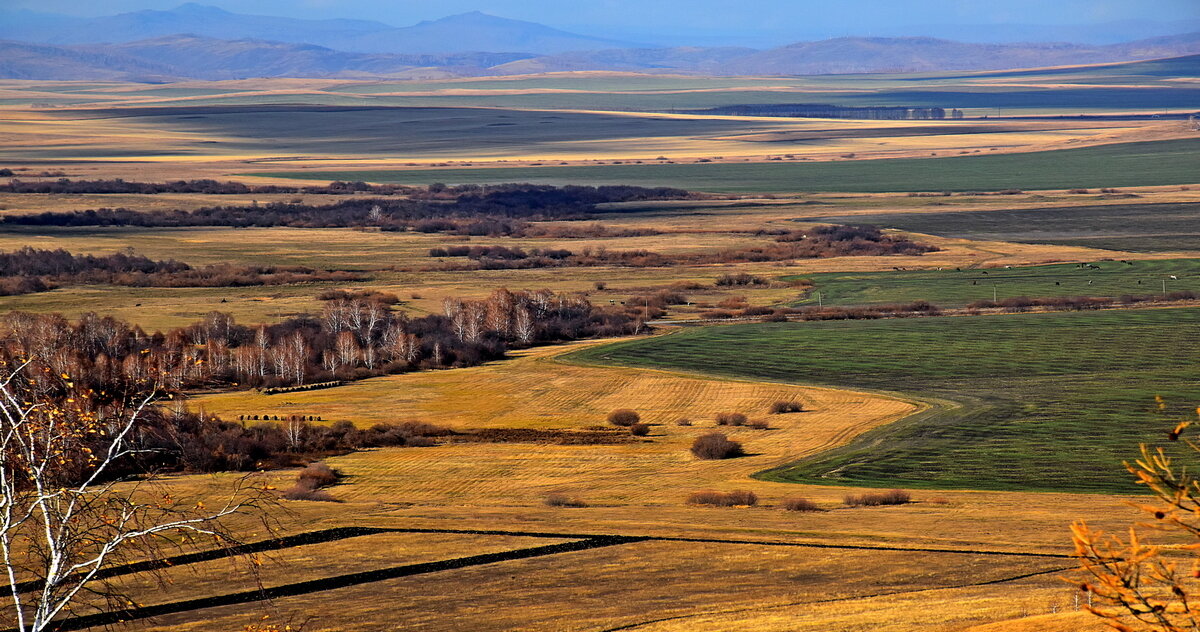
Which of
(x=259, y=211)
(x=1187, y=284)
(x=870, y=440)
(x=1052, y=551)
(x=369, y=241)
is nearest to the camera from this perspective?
(x=1052, y=551)

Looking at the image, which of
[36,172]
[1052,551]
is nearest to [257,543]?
[1052,551]

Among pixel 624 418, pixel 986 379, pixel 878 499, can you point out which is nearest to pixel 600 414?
pixel 624 418

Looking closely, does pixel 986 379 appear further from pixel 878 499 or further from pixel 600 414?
pixel 878 499

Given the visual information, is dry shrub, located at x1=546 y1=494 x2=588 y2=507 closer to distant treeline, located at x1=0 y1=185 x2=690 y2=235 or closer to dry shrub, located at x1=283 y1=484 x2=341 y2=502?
dry shrub, located at x1=283 y1=484 x2=341 y2=502

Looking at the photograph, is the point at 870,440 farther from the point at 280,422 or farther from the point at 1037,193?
the point at 1037,193

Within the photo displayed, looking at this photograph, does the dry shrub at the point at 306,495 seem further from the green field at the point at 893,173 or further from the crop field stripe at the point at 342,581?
the green field at the point at 893,173

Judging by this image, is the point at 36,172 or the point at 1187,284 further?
the point at 36,172
